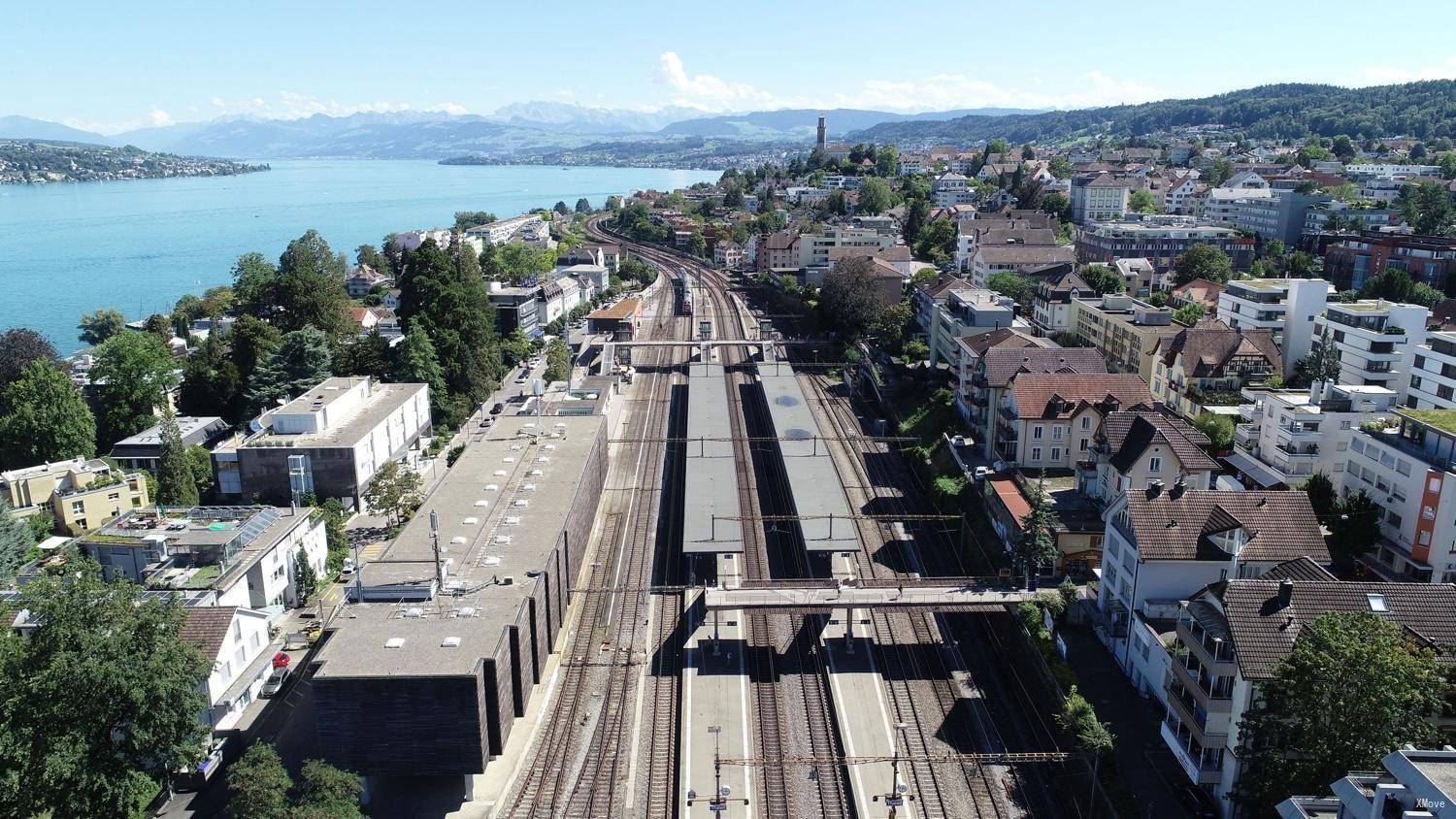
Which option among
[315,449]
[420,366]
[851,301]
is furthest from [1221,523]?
[851,301]

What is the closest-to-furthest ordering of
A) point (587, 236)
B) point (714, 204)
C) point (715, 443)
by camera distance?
point (715, 443) → point (587, 236) → point (714, 204)

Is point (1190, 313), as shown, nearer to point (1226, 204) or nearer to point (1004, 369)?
point (1004, 369)

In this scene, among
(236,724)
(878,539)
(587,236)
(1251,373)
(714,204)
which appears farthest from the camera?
(714,204)

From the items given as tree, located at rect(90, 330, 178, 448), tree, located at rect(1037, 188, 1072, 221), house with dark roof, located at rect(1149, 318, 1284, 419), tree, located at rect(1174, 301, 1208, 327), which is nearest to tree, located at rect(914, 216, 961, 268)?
tree, located at rect(1037, 188, 1072, 221)

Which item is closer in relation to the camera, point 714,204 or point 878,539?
point 878,539

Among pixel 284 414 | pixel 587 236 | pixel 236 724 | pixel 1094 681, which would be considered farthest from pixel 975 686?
pixel 587 236

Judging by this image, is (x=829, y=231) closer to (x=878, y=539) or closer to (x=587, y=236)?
(x=587, y=236)
